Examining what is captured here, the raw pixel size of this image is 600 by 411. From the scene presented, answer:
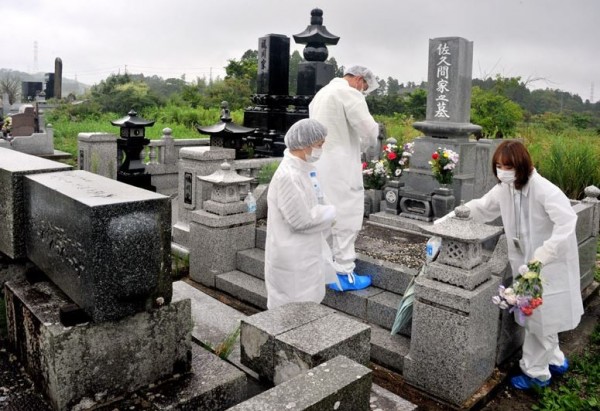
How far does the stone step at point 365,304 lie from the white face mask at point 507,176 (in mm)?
1605

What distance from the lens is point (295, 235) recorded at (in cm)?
419

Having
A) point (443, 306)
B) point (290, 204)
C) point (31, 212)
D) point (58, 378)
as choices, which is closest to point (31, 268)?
point (31, 212)

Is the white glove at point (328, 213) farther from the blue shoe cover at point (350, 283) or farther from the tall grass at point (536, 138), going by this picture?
the tall grass at point (536, 138)

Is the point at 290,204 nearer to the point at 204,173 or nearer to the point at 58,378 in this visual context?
the point at 58,378

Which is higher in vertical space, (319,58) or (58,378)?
(319,58)

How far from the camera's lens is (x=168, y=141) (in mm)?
12039

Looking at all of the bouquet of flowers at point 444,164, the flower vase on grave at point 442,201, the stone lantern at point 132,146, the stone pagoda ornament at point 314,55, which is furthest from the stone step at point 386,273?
the stone pagoda ornament at point 314,55

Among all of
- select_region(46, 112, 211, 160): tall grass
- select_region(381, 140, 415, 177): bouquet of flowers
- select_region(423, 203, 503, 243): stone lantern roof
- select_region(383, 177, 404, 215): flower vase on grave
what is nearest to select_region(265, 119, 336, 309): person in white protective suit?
select_region(423, 203, 503, 243): stone lantern roof

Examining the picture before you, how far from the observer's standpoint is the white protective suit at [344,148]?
514 cm

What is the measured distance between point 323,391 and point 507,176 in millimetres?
2659

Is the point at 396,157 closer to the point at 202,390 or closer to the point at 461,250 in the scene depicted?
the point at 461,250

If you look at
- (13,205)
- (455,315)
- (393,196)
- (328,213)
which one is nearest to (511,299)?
(455,315)

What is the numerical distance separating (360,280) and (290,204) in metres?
1.86

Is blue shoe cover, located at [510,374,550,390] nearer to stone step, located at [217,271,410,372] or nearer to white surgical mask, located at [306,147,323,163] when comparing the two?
stone step, located at [217,271,410,372]
